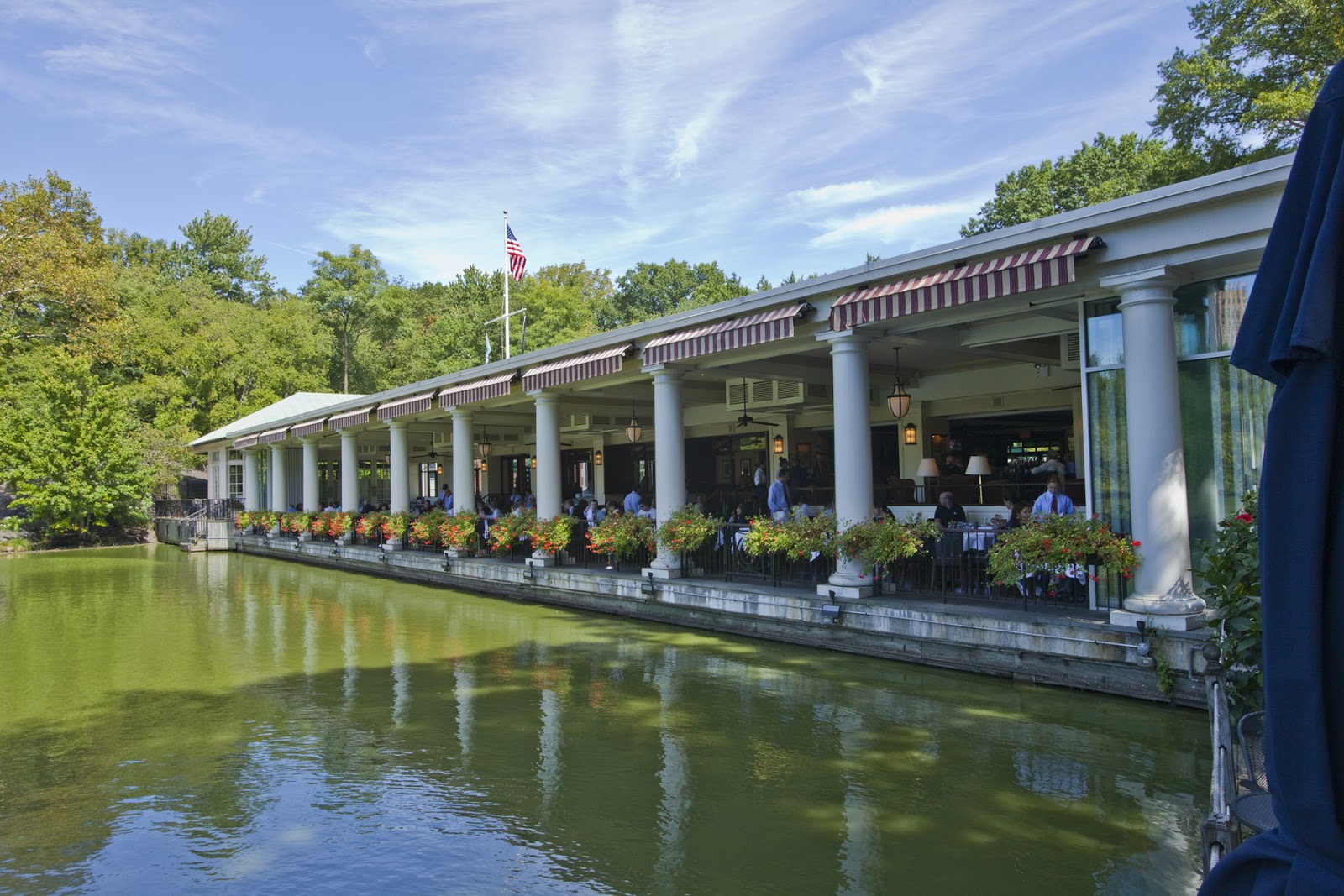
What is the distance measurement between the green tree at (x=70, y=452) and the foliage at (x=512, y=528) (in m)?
20.1

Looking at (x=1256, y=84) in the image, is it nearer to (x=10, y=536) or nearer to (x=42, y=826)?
(x=42, y=826)

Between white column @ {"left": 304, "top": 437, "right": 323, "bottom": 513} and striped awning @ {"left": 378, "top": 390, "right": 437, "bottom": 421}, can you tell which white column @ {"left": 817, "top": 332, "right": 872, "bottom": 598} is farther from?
white column @ {"left": 304, "top": 437, "right": 323, "bottom": 513}

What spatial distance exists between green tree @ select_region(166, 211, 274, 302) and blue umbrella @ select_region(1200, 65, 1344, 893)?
63839 millimetres

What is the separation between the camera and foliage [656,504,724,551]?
11727 millimetres

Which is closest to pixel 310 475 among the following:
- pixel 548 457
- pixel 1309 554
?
pixel 548 457

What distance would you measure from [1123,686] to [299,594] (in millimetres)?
13978

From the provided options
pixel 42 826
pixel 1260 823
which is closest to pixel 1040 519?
pixel 1260 823

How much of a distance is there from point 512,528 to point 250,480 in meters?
19.4

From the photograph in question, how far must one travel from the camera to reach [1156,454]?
24.7ft

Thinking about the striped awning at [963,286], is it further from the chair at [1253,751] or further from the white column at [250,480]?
the white column at [250,480]

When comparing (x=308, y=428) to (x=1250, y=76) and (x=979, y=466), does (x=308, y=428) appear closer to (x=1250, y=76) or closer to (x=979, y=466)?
(x=979, y=466)

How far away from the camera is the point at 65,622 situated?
13.4m

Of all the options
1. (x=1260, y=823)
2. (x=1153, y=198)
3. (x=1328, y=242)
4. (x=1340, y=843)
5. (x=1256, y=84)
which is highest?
(x=1256, y=84)

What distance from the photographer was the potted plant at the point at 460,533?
16344 mm
